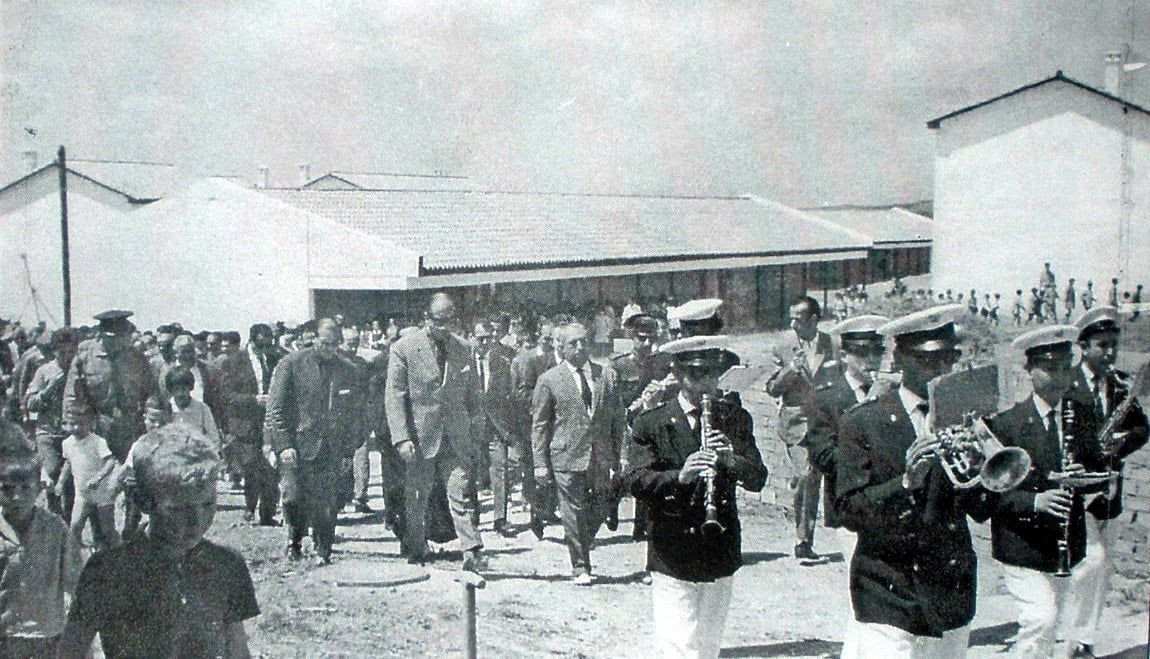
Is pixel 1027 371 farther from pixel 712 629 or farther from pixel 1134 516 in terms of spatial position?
pixel 712 629

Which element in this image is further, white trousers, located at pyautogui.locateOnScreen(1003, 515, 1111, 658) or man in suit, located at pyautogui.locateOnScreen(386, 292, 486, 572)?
man in suit, located at pyautogui.locateOnScreen(386, 292, 486, 572)

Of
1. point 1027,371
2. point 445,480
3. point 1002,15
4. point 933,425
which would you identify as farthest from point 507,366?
point 1002,15

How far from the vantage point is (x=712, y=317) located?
4.05 meters

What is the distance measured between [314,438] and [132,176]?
1.41m

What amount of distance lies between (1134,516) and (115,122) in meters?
4.87

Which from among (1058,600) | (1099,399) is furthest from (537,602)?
(1099,399)

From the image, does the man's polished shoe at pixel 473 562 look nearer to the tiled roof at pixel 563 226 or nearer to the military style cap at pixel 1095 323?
the tiled roof at pixel 563 226

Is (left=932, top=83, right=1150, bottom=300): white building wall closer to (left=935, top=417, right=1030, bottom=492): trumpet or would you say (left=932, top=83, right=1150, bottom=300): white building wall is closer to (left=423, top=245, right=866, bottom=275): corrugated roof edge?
(left=423, top=245, right=866, bottom=275): corrugated roof edge

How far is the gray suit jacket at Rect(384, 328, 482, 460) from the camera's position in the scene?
4.17 metres

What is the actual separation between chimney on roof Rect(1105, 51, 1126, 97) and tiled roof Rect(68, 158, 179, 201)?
13.5ft

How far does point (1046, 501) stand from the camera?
11.0 ft

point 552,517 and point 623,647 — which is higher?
point 552,517

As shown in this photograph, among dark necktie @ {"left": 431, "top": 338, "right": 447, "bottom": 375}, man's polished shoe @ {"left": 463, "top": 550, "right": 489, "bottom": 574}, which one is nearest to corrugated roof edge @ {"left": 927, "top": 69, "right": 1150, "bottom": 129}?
dark necktie @ {"left": 431, "top": 338, "right": 447, "bottom": 375}

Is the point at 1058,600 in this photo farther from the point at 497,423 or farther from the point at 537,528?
the point at 497,423
